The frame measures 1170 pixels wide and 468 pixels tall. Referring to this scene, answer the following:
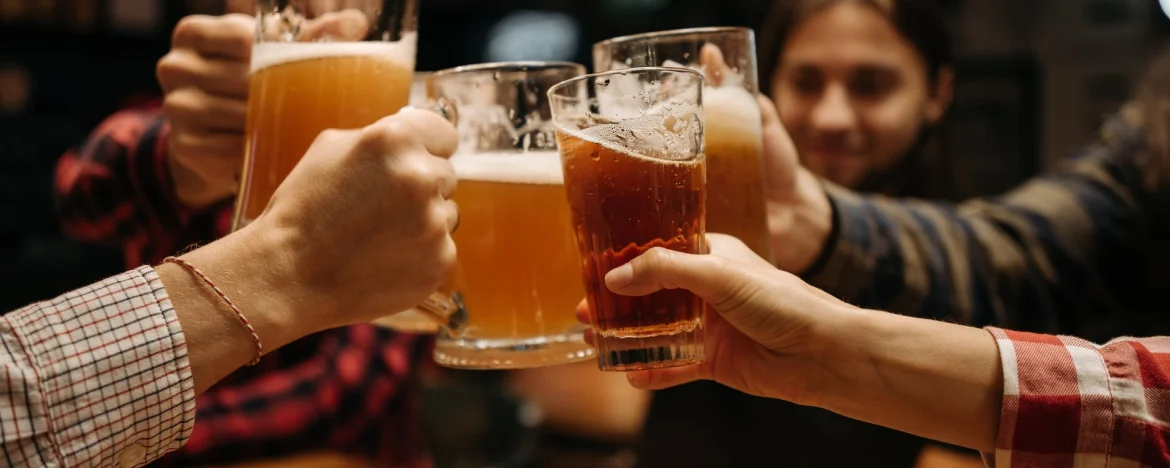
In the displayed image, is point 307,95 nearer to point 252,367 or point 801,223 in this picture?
point 801,223

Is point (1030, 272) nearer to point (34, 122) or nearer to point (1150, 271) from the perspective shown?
point (1150, 271)

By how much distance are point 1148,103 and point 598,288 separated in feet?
6.80

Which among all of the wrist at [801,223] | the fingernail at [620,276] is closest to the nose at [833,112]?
the wrist at [801,223]

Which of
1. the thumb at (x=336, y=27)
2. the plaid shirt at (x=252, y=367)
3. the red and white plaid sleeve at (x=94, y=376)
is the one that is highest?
the thumb at (x=336, y=27)

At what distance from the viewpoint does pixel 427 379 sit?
3.10 m

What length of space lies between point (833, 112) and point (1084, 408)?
49.4 inches

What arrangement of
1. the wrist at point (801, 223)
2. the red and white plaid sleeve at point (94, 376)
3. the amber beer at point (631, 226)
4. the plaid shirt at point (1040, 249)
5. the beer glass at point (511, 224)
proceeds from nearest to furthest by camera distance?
the red and white plaid sleeve at point (94, 376), the amber beer at point (631, 226), the beer glass at point (511, 224), the wrist at point (801, 223), the plaid shirt at point (1040, 249)

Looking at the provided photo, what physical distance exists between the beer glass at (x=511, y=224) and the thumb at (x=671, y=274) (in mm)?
249

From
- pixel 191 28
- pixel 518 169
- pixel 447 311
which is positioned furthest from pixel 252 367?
pixel 518 169

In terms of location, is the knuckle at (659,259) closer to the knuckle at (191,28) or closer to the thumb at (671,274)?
the thumb at (671,274)

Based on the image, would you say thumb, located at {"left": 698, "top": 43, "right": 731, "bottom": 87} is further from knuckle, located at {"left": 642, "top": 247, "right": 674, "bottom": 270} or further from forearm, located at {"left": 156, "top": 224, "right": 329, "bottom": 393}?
forearm, located at {"left": 156, "top": 224, "right": 329, "bottom": 393}

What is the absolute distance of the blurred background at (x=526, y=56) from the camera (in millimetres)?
4535

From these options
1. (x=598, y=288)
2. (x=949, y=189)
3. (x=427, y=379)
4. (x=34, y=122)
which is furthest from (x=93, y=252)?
(x=598, y=288)

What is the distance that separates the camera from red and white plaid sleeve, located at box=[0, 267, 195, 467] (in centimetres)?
78
